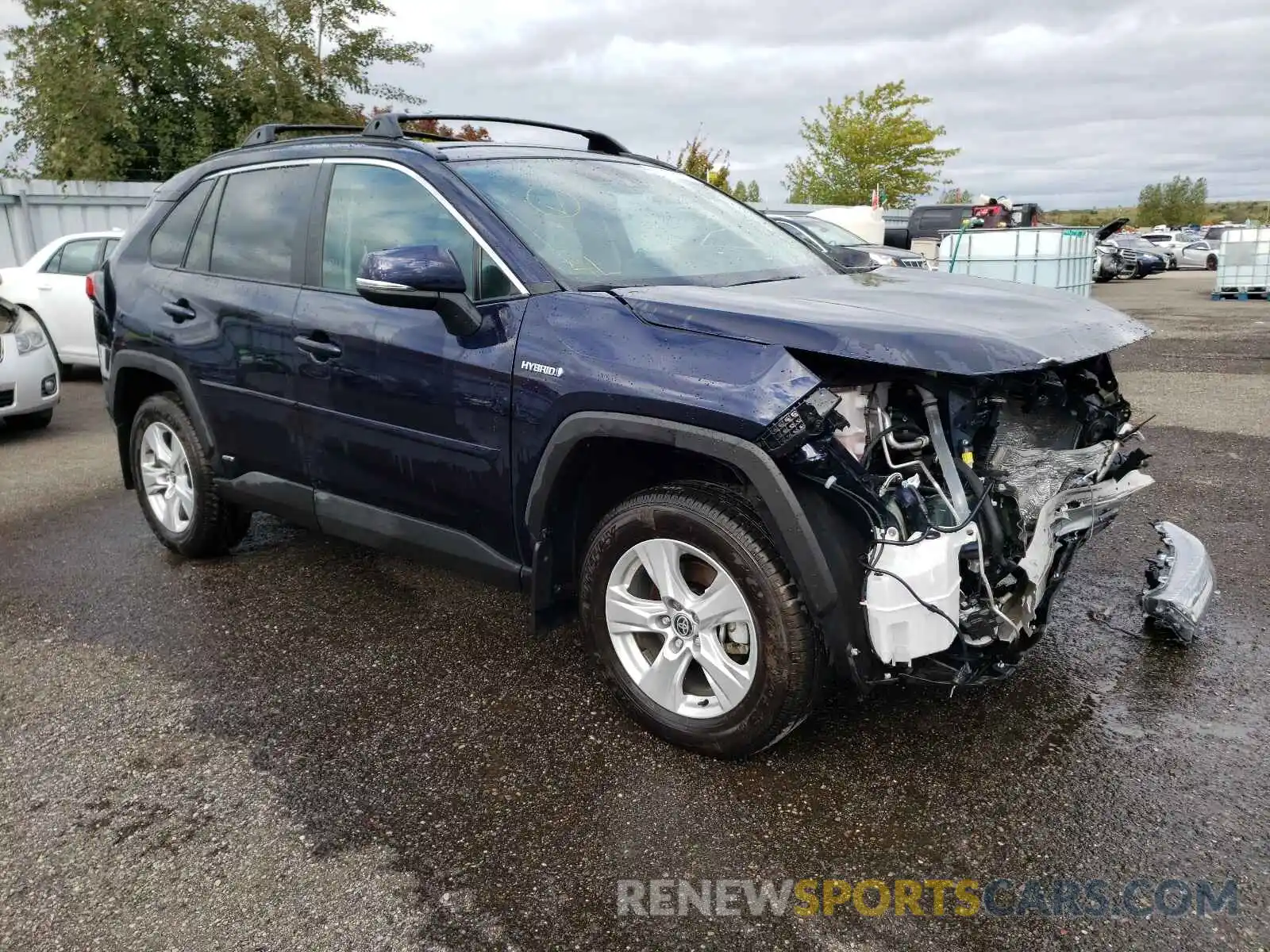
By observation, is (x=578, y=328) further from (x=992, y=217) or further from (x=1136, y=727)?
(x=992, y=217)

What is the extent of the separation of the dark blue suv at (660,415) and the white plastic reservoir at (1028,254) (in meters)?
7.23

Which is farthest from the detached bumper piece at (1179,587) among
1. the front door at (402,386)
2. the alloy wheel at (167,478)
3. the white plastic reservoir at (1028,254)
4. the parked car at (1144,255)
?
the parked car at (1144,255)

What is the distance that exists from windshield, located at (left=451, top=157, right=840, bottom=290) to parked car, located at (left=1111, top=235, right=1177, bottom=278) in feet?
92.4

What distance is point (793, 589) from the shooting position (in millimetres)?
2678

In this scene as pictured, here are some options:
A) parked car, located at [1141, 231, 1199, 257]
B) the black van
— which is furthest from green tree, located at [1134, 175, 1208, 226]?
the black van

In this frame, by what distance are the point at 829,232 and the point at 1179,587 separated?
1073 cm

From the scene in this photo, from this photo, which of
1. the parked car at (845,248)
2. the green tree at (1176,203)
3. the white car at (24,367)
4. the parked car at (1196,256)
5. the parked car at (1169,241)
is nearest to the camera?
the parked car at (845,248)

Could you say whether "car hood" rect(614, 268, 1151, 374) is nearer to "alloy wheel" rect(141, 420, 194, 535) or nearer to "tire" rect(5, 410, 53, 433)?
"alloy wheel" rect(141, 420, 194, 535)

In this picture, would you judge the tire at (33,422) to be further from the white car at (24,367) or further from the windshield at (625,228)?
the windshield at (625,228)

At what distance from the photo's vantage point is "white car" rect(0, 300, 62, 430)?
780 centimetres

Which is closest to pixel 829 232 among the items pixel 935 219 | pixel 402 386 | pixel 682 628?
pixel 935 219

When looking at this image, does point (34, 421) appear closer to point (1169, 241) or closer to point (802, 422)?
point (802, 422)

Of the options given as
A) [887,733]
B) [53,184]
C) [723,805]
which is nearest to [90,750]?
[723,805]

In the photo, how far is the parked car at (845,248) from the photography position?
14.4ft
